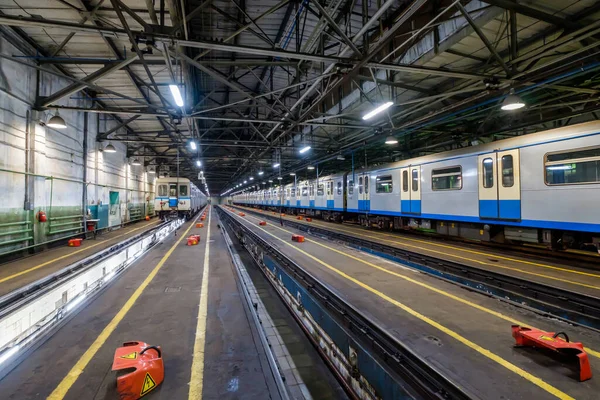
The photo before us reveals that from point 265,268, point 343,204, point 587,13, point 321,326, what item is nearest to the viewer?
point 321,326

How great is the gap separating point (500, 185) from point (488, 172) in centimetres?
58

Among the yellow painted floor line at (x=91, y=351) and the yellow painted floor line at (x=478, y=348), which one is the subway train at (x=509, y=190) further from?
the yellow painted floor line at (x=91, y=351)

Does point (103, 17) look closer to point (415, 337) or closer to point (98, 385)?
point (98, 385)

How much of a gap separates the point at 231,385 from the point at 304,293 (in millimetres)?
3365

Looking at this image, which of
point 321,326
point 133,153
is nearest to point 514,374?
point 321,326

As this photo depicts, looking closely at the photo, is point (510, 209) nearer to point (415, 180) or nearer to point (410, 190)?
point (415, 180)

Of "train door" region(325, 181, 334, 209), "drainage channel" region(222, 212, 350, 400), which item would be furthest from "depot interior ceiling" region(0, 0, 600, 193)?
"train door" region(325, 181, 334, 209)

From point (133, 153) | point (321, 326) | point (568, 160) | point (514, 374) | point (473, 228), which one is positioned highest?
point (133, 153)

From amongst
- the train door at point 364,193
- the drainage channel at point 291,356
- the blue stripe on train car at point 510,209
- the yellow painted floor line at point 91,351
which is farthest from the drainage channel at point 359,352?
the train door at point 364,193

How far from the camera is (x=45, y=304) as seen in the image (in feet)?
18.1

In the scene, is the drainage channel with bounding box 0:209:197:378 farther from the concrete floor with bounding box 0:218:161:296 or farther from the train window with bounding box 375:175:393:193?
the train window with bounding box 375:175:393:193

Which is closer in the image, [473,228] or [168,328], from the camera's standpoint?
[168,328]

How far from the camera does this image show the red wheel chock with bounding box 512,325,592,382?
2.88 metres

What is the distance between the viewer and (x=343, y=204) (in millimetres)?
17938
